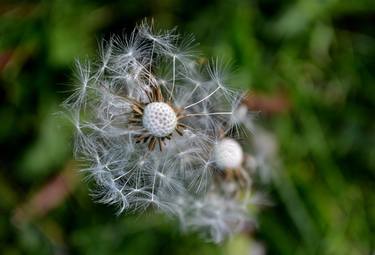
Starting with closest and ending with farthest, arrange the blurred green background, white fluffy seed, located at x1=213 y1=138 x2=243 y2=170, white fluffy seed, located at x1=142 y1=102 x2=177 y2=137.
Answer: white fluffy seed, located at x1=142 y1=102 x2=177 y2=137, white fluffy seed, located at x1=213 y1=138 x2=243 y2=170, the blurred green background

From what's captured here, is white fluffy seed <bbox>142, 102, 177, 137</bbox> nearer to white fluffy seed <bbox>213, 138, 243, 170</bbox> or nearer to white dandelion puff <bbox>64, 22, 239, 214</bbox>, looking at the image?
white dandelion puff <bbox>64, 22, 239, 214</bbox>

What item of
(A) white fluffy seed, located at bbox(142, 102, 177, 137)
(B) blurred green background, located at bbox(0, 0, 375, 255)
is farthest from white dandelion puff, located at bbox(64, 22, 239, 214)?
(B) blurred green background, located at bbox(0, 0, 375, 255)

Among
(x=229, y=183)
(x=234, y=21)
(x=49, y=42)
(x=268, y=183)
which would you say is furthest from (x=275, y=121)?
(x=49, y=42)

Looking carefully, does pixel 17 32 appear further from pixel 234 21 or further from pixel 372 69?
pixel 372 69

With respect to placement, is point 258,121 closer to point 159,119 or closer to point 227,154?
point 227,154

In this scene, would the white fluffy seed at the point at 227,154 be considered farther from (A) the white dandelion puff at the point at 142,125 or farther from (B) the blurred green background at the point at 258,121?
(B) the blurred green background at the point at 258,121

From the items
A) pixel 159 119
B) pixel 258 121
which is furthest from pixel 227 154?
pixel 258 121
